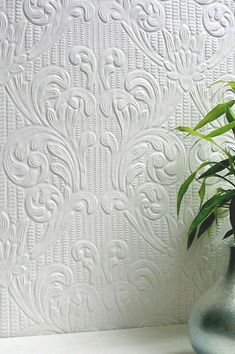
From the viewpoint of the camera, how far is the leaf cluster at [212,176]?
953mm

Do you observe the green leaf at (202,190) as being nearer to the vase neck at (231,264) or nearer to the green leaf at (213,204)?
the green leaf at (213,204)

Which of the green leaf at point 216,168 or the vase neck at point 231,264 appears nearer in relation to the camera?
the vase neck at point 231,264

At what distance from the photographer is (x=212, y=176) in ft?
3.62

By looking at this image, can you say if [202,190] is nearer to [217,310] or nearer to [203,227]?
[203,227]

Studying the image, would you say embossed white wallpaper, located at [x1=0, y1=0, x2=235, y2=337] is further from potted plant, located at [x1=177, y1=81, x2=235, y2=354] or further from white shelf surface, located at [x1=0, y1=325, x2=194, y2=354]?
potted plant, located at [x1=177, y1=81, x2=235, y2=354]

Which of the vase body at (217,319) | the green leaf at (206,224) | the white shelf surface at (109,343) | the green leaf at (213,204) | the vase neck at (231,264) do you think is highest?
the green leaf at (213,204)

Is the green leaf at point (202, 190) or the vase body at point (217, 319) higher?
the green leaf at point (202, 190)

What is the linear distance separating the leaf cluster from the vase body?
0.34 ft

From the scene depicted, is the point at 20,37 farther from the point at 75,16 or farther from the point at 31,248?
the point at 31,248

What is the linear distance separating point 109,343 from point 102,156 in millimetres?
378

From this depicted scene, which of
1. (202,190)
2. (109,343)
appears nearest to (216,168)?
(202,190)

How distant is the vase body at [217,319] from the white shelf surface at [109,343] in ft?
0.35

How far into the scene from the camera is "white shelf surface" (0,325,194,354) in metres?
0.96

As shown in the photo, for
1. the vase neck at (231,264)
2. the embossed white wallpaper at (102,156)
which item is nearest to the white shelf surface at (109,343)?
the embossed white wallpaper at (102,156)
